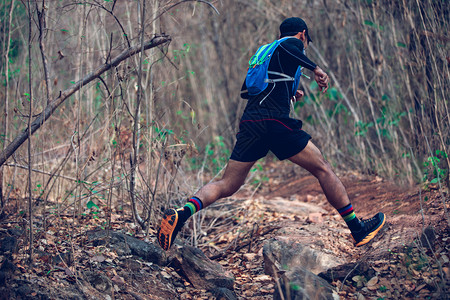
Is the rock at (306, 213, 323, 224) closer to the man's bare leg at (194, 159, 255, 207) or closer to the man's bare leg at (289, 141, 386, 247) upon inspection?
the man's bare leg at (289, 141, 386, 247)

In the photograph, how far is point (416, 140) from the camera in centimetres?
556

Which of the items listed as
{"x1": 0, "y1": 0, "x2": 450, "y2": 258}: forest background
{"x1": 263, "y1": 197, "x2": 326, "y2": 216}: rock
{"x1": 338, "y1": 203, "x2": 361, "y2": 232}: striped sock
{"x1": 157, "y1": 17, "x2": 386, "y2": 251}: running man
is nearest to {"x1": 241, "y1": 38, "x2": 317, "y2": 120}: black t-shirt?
{"x1": 157, "y1": 17, "x2": 386, "y2": 251}: running man

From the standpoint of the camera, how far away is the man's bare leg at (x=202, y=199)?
127 inches

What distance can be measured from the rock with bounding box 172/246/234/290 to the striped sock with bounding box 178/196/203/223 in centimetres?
38

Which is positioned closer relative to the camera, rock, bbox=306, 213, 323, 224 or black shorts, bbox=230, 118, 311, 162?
black shorts, bbox=230, 118, 311, 162

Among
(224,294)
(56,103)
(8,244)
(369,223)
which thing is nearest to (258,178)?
(369,223)

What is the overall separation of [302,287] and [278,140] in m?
1.02

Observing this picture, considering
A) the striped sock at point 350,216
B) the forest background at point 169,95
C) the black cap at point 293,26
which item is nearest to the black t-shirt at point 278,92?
the black cap at point 293,26

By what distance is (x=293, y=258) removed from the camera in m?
3.65

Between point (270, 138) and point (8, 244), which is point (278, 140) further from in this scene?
point (8, 244)

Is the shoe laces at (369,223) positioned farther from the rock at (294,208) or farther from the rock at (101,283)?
the rock at (101,283)

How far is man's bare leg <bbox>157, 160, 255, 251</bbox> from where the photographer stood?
10.6 feet

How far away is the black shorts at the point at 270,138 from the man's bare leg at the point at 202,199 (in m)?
0.09

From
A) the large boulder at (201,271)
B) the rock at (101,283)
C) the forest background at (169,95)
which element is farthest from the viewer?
the forest background at (169,95)
